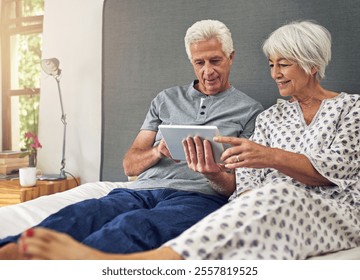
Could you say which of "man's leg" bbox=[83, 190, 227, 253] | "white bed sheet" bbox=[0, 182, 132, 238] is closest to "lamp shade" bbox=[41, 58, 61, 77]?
"white bed sheet" bbox=[0, 182, 132, 238]

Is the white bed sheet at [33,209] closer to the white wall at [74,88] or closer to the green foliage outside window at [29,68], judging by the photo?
the white wall at [74,88]

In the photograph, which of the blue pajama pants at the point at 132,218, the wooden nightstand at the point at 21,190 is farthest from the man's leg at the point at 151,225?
the wooden nightstand at the point at 21,190

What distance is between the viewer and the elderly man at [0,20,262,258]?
1.38 meters

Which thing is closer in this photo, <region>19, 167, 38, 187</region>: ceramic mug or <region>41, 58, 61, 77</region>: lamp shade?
<region>19, 167, 38, 187</region>: ceramic mug

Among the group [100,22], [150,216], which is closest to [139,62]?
[100,22]

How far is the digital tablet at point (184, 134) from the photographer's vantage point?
1384 mm

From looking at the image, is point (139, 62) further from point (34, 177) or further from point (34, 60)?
point (34, 60)

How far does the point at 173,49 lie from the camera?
2.28 m

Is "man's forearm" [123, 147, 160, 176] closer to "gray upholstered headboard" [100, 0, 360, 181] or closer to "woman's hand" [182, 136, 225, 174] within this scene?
"woman's hand" [182, 136, 225, 174]

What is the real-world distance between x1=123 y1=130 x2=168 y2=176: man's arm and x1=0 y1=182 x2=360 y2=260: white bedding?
0.20 meters

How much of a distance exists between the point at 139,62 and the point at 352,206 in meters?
1.28


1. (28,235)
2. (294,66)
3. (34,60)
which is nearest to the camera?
(28,235)

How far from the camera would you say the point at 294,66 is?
5.27ft

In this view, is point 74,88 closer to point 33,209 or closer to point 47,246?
point 33,209
